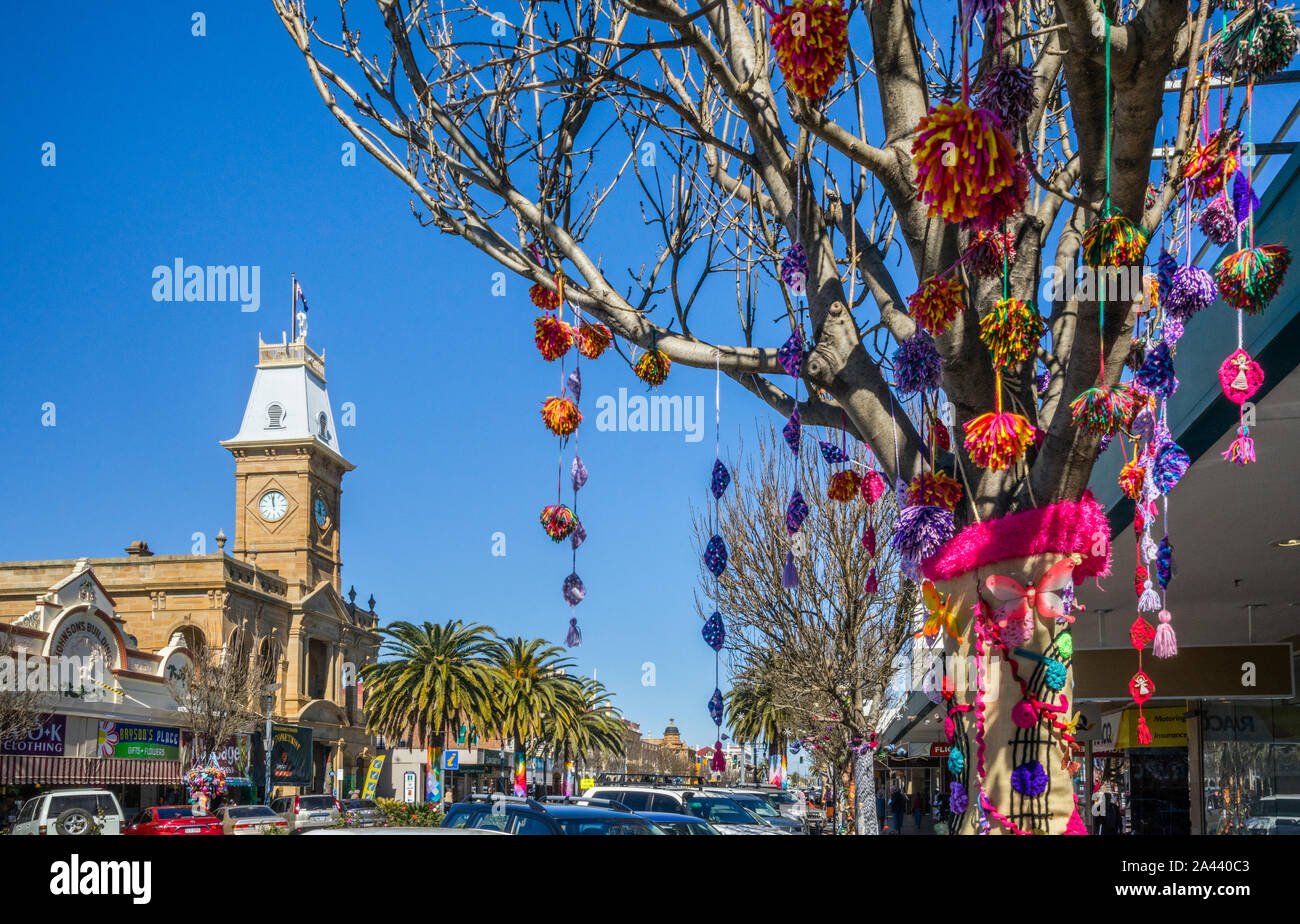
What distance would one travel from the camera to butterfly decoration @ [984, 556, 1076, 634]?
5043 millimetres

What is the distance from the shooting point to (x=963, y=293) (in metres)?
5.29

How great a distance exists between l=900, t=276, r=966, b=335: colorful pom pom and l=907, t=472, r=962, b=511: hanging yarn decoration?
2.53 feet

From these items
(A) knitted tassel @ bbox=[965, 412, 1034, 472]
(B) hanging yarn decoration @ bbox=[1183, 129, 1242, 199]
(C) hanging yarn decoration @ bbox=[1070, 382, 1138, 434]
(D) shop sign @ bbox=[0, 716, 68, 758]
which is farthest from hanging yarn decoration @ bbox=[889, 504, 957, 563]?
(D) shop sign @ bbox=[0, 716, 68, 758]

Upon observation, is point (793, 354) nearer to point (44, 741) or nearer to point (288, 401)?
point (44, 741)

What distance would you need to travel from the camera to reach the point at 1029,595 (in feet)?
16.6

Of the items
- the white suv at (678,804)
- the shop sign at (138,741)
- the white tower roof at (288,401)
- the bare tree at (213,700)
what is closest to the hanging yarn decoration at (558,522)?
the white suv at (678,804)

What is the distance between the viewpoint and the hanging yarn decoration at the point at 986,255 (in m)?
5.14

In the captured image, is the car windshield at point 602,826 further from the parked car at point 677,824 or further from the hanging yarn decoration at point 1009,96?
the hanging yarn decoration at point 1009,96

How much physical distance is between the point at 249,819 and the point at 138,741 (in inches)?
548

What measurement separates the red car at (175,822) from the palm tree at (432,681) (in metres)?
15.5

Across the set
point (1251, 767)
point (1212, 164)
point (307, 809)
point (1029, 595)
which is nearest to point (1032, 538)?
point (1029, 595)

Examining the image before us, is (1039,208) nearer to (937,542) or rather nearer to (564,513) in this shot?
(937,542)
